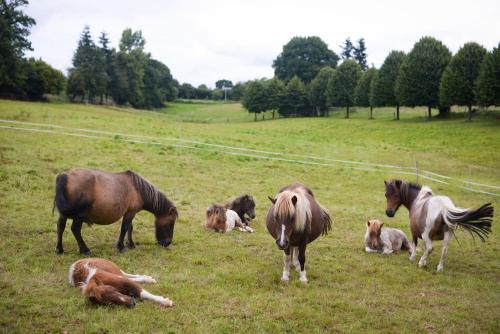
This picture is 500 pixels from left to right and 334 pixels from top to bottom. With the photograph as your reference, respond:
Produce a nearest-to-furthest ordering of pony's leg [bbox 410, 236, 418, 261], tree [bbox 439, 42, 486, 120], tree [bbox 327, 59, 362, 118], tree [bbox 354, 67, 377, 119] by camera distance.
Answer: pony's leg [bbox 410, 236, 418, 261]
tree [bbox 439, 42, 486, 120]
tree [bbox 354, 67, 377, 119]
tree [bbox 327, 59, 362, 118]

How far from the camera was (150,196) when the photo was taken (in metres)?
9.36

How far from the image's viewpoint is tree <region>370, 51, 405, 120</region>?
171ft

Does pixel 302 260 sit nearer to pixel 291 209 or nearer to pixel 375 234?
pixel 291 209

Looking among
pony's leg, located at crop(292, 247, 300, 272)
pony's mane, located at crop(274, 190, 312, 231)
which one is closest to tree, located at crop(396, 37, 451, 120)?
pony's leg, located at crop(292, 247, 300, 272)

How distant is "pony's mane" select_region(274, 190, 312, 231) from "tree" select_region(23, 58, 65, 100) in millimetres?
49999

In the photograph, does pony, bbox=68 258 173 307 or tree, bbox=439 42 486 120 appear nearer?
pony, bbox=68 258 173 307

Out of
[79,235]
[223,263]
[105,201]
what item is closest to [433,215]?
[223,263]

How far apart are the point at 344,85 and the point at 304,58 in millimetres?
26308

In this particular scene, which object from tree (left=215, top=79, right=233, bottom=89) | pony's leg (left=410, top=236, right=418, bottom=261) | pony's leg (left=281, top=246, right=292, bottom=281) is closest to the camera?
pony's leg (left=281, top=246, right=292, bottom=281)

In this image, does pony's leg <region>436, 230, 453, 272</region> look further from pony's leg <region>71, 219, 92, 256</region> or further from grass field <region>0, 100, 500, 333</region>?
pony's leg <region>71, 219, 92, 256</region>

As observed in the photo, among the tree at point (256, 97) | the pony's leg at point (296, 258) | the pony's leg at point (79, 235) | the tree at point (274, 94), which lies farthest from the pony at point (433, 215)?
the tree at point (274, 94)

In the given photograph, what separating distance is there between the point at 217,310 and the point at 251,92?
61282 millimetres

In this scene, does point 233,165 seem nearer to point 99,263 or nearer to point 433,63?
point 99,263

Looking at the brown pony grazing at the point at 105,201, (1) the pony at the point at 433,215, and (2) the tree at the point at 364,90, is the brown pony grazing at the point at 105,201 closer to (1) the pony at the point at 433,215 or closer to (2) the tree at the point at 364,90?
(1) the pony at the point at 433,215
